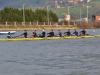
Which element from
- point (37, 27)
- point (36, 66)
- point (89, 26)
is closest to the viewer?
point (36, 66)

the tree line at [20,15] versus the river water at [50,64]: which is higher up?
the tree line at [20,15]

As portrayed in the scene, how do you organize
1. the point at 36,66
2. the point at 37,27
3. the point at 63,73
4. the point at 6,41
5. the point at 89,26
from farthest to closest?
the point at 89,26
the point at 37,27
the point at 6,41
the point at 36,66
the point at 63,73

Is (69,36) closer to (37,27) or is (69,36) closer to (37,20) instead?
(37,27)

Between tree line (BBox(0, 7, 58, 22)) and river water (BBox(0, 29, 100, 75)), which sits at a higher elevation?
tree line (BBox(0, 7, 58, 22))

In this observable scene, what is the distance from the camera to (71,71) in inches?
1315

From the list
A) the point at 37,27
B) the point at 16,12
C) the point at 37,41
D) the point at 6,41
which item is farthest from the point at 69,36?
the point at 16,12

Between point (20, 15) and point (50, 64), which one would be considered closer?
point (50, 64)

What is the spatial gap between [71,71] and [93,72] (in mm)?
1608

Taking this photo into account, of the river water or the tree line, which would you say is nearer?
the river water

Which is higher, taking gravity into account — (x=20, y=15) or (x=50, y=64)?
(x=20, y=15)

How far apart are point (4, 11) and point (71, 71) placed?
95.1 m

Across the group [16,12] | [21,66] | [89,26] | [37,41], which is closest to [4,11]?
[16,12]

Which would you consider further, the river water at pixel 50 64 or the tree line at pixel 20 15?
the tree line at pixel 20 15

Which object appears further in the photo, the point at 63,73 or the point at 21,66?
the point at 21,66
